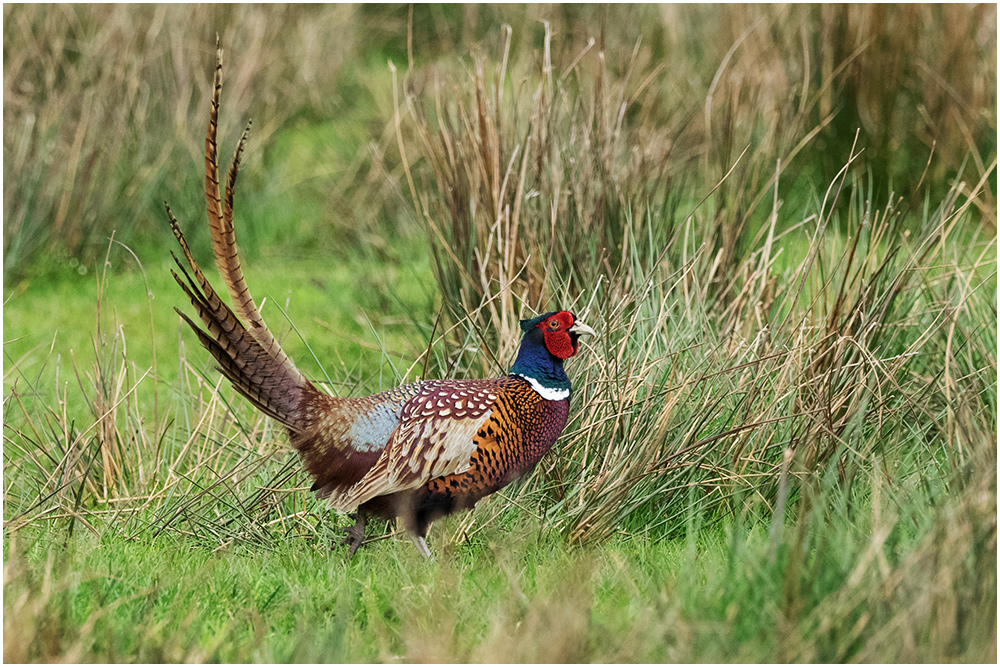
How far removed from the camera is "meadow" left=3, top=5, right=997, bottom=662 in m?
2.40

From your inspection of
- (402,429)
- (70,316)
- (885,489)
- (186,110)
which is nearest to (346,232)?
(186,110)

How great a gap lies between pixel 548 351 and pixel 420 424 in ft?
1.25

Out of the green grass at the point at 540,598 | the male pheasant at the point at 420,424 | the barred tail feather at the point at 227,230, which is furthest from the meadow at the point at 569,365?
the barred tail feather at the point at 227,230

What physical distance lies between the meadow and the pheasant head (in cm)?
28

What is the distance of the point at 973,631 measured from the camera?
2.26m

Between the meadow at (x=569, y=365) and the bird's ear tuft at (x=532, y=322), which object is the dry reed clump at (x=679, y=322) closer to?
the meadow at (x=569, y=365)

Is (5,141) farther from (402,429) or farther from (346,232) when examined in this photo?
(402,429)

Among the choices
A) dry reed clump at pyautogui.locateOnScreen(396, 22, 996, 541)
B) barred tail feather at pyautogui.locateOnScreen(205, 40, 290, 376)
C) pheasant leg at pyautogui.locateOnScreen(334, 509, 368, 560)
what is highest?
barred tail feather at pyautogui.locateOnScreen(205, 40, 290, 376)

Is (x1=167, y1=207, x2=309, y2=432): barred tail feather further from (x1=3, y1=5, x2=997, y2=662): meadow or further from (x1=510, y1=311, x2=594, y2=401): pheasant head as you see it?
(x1=510, y1=311, x2=594, y2=401): pheasant head

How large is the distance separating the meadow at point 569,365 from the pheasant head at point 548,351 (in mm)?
276

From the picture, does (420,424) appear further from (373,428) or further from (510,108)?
(510,108)

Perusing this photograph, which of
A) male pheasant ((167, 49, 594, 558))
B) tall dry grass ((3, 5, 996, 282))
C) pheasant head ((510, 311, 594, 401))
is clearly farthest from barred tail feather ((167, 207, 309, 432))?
tall dry grass ((3, 5, 996, 282))

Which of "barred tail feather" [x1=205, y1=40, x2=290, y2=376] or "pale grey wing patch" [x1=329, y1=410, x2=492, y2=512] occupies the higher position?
"barred tail feather" [x1=205, y1=40, x2=290, y2=376]

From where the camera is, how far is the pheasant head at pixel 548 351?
2795mm
